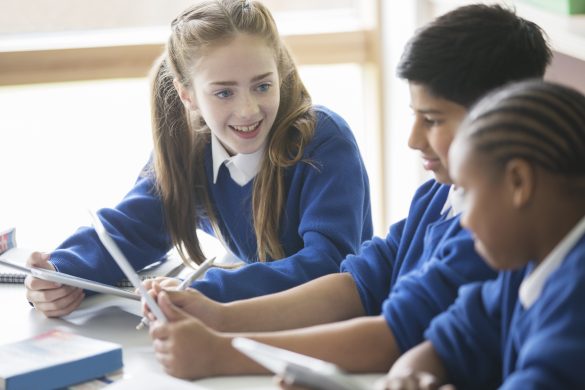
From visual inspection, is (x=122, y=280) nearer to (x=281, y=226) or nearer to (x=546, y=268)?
(x=281, y=226)

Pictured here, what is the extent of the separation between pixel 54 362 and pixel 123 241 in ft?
1.92

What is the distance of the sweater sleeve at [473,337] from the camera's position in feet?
3.41

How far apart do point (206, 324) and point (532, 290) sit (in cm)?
53

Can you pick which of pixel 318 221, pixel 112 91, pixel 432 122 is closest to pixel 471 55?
pixel 432 122

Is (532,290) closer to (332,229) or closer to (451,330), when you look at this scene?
(451,330)

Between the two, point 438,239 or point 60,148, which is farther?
point 60,148

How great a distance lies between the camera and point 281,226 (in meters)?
1.71

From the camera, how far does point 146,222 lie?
5.79 ft

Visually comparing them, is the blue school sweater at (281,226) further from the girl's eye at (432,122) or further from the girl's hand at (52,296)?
the girl's eye at (432,122)

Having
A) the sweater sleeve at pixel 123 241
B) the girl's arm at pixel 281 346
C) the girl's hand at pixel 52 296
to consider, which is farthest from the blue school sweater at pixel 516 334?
the sweater sleeve at pixel 123 241

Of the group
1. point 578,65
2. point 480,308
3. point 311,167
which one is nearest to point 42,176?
point 311,167

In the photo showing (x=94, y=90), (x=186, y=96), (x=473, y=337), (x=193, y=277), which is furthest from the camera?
(x=94, y=90)

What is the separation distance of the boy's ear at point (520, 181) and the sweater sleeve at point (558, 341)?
73 mm

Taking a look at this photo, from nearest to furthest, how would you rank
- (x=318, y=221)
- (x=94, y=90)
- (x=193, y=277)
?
(x=193, y=277) → (x=318, y=221) → (x=94, y=90)
